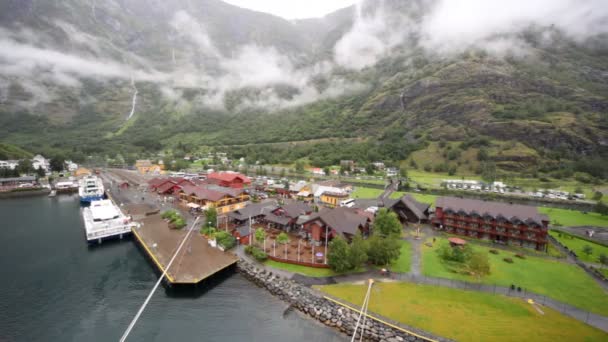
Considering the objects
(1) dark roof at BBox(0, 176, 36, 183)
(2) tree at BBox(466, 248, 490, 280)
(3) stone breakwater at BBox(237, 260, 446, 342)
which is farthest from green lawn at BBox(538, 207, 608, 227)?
(1) dark roof at BBox(0, 176, 36, 183)

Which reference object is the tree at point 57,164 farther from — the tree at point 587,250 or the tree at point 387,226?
the tree at point 587,250

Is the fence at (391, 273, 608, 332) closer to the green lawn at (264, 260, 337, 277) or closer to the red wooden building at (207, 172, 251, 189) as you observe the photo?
the green lawn at (264, 260, 337, 277)

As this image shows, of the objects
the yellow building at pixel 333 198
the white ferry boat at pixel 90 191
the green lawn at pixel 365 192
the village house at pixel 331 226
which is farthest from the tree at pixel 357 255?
the white ferry boat at pixel 90 191

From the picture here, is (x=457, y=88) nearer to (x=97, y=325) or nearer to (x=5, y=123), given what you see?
(x=97, y=325)

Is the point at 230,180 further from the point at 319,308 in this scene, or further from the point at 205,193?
the point at 319,308

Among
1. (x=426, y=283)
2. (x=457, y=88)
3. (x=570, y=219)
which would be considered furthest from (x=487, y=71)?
(x=426, y=283)

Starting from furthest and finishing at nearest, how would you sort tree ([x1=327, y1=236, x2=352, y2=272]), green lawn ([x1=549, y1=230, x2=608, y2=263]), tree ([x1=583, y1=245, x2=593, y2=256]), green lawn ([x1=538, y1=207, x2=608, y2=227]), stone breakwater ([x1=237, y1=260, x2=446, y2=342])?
green lawn ([x1=538, y1=207, x2=608, y2=227]) → green lawn ([x1=549, y1=230, x2=608, y2=263]) → tree ([x1=583, y1=245, x2=593, y2=256]) → tree ([x1=327, y1=236, x2=352, y2=272]) → stone breakwater ([x1=237, y1=260, x2=446, y2=342])
